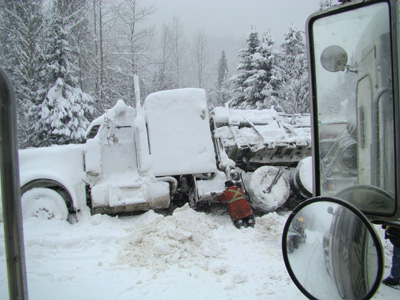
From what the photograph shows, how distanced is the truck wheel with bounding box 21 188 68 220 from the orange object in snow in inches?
114

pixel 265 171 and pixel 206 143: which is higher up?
pixel 206 143

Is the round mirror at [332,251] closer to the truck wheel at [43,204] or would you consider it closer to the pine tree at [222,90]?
the truck wheel at [43,204]

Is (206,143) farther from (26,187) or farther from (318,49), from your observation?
(318,49)

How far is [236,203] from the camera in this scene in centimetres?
552

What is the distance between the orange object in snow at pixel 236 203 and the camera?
5.46m

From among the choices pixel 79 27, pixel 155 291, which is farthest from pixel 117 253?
pixel 79 27

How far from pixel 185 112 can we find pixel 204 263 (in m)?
3.12

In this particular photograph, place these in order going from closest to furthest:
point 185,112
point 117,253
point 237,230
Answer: point 117,253 < point 237,230 < point 185,112

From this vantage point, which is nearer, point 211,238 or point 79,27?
point 211,238

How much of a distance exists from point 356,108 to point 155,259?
3280mm

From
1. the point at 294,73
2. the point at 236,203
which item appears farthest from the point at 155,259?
the point at 294,73

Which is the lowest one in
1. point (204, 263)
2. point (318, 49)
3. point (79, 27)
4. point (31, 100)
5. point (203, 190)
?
point (204, 263)

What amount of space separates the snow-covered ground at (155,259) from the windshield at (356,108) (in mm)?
2007

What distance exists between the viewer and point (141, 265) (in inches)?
155
